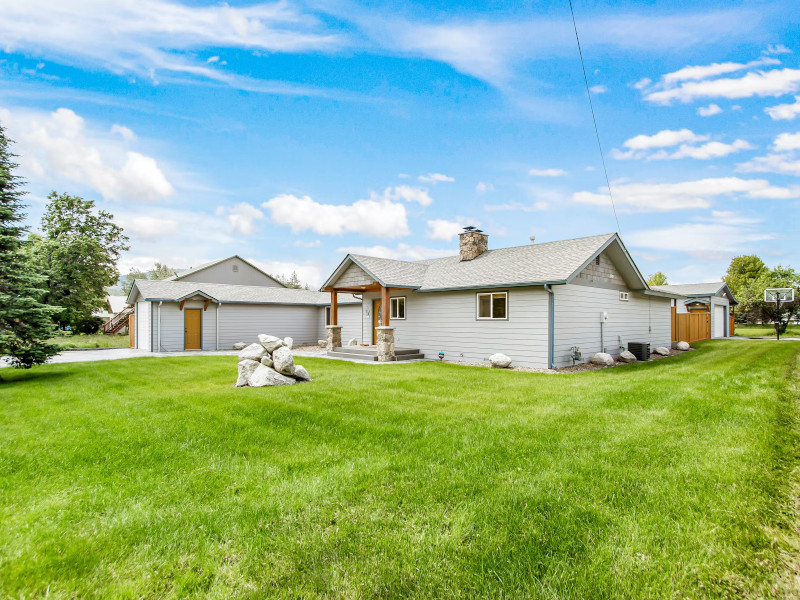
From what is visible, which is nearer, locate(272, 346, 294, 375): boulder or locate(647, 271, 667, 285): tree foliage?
locate(272, 346, 294, 375): boulder

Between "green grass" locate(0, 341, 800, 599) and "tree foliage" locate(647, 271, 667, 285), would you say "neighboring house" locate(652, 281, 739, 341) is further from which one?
"tree foliage" locate(647, 271, 667, 285)

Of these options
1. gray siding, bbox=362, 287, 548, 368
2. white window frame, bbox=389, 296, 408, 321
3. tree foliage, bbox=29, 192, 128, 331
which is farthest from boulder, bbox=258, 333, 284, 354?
tree foliage, bbox=29, 192, 128, 331

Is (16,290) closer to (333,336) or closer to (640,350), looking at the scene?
(333,336)

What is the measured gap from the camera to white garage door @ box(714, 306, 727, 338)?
27.6 m

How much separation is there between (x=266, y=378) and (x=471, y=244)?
35.8 feet

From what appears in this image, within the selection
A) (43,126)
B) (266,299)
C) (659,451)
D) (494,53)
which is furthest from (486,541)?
(266,299)

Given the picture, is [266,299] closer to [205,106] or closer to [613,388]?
[205,106]

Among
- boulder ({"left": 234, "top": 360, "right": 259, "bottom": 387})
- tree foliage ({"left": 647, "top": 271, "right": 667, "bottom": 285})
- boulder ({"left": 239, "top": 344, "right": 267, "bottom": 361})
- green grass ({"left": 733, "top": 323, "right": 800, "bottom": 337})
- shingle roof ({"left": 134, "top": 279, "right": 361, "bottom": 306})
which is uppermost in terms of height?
tree foliage ({"left": 647, "top": 271, "right": 667, "bottom": 285})

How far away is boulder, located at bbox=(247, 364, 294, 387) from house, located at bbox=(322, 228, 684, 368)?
594 centimetres

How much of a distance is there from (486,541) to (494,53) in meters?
10.3

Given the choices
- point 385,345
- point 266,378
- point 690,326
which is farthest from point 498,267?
point 690,326

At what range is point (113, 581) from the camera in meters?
2.44

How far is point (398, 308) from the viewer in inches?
670

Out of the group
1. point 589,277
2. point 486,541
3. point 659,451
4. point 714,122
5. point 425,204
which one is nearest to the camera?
point 486,541
